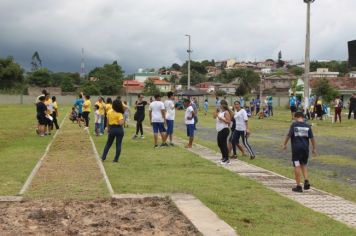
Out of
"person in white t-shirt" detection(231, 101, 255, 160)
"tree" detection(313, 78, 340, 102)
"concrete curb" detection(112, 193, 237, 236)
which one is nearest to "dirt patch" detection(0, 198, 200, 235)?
"concrete curb" detection(112, 193, 237, 236)

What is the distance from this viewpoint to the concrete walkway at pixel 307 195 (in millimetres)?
7989

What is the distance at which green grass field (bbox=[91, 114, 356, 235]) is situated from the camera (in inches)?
276

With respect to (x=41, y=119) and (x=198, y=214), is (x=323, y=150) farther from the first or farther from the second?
(x=198, y=214)

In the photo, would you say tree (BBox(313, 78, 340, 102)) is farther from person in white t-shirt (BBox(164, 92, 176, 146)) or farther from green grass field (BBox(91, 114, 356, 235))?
green grass field (BBox(91, 114, 356, 235))

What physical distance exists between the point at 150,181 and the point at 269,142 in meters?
10.7

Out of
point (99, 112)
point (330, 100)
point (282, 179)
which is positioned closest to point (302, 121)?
point (282, 179)

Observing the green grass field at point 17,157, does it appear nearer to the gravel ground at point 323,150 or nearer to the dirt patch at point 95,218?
the dirt patch at point 95,218

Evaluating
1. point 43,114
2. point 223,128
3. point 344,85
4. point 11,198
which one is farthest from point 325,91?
point 11,198

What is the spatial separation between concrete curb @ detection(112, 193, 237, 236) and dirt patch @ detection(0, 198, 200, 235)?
3.8 inches

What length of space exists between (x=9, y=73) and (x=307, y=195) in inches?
3816

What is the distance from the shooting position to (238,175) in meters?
11.5

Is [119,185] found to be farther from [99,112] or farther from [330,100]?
[330,100]

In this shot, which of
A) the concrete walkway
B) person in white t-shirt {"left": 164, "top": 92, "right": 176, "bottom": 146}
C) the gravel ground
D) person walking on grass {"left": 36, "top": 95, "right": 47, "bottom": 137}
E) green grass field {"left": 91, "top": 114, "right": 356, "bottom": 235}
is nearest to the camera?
green grass field {"left": 91, "top": 114, "right": 356, "bottom": 235}

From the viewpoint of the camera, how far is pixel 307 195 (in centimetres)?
945
